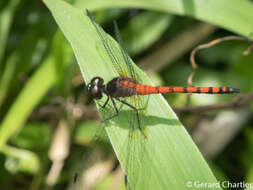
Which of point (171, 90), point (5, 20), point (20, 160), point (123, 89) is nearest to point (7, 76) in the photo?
point (5, 20)

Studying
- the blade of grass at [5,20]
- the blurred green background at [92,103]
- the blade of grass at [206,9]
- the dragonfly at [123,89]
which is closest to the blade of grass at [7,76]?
the blurred green background at [92,103]

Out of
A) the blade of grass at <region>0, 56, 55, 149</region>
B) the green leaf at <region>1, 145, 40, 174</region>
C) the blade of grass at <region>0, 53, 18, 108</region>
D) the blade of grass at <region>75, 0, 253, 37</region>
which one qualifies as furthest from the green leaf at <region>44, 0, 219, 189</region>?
the blade of grass at <region>0, 53, 18, 108</region>

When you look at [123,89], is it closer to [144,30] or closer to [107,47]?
[107,47]

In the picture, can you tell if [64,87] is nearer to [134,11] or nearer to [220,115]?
[134,11]

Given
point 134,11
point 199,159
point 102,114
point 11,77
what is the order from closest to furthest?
point 199,159 → point 102,114 → point 11,77 → point 134,11

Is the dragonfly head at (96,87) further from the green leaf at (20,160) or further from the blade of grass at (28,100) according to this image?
the green leaf at (20,160)


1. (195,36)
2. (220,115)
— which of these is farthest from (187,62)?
(220,115)
